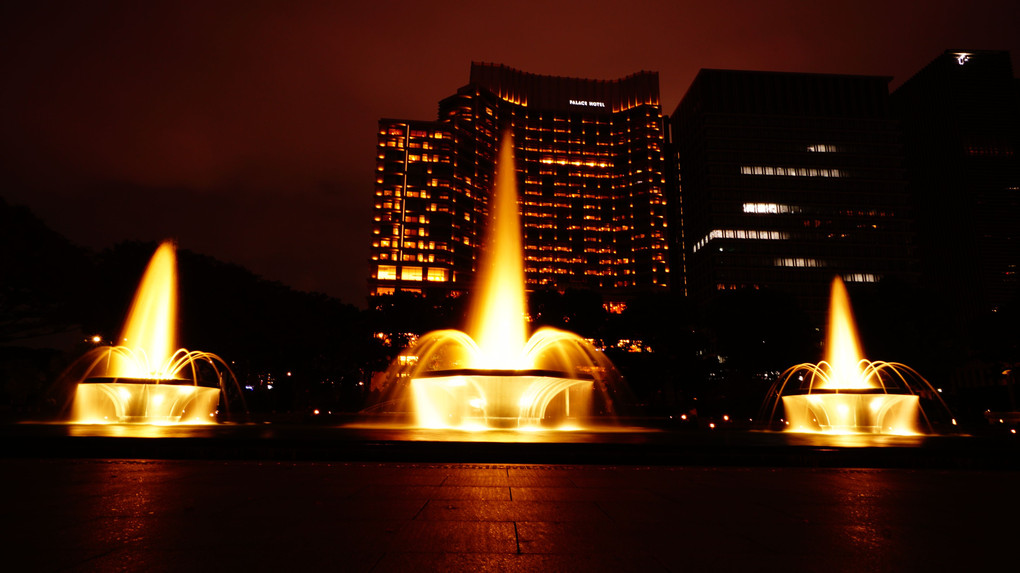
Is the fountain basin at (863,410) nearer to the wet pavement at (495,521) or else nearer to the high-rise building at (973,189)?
the wet pavement at (495,521)

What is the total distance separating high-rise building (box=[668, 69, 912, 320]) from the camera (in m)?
145

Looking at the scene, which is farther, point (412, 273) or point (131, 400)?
point (412, 273)

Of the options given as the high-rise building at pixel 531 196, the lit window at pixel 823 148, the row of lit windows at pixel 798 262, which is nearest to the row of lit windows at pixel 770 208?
the row of lit windows at pixel 798 262

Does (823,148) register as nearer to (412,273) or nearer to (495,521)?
(412,273)

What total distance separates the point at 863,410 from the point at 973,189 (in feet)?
683

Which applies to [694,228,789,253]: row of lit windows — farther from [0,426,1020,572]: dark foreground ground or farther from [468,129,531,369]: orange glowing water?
[0,426,1020,572]: dark foreground ground

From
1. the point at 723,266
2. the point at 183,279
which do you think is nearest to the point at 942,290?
the point at 723,266

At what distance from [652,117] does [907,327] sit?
486ft

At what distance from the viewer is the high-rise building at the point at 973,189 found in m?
175

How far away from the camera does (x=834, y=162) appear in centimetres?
15288

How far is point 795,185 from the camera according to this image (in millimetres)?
150125

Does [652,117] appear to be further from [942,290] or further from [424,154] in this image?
[942,290]

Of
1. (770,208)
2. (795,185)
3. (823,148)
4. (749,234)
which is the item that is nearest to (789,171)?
(795,185)

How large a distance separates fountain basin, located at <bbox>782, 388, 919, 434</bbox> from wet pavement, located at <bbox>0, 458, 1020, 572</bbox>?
14.0 metres
